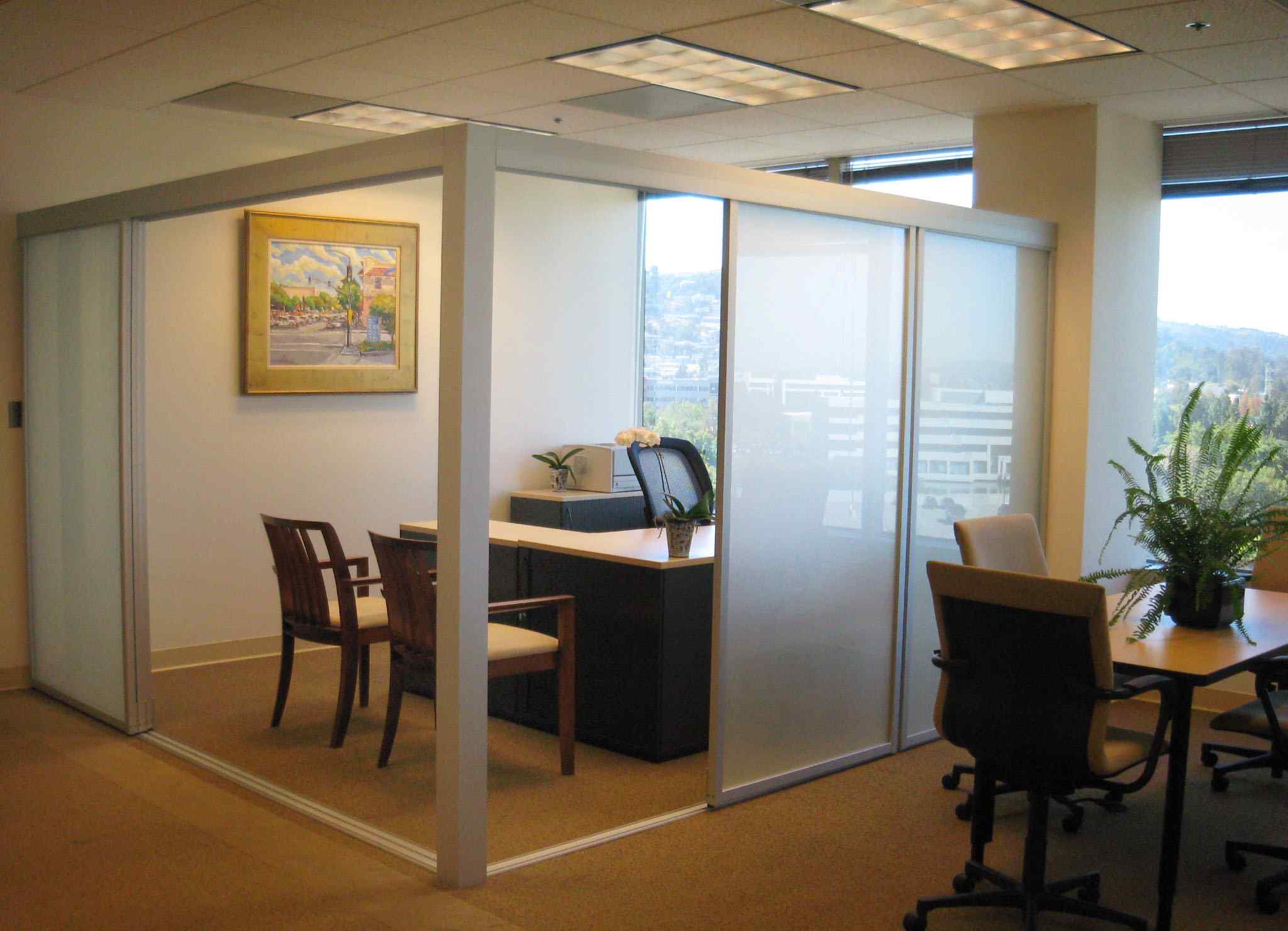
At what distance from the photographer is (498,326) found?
7.34 m

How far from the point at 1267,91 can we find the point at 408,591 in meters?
4.06

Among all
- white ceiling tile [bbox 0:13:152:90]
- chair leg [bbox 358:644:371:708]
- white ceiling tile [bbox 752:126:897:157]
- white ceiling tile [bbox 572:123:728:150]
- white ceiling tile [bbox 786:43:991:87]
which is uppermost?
white ceiling tile [bbox 752:126:897:157]

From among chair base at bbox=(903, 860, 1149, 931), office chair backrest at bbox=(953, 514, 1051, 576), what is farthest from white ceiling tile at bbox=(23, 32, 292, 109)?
chair base at bbox=(903, 860, 1149, 931)

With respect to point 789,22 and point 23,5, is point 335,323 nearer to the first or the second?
point 23,5

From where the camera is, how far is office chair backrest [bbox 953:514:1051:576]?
4.11 meters

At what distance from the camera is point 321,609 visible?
484cm

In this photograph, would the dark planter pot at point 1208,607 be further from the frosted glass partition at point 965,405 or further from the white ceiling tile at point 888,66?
the white ceiling tile at point 888,66

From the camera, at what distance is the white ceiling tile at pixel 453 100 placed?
5.48 m

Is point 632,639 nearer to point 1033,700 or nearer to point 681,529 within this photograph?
point 681,529

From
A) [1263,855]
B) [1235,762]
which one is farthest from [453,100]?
[1263,855]

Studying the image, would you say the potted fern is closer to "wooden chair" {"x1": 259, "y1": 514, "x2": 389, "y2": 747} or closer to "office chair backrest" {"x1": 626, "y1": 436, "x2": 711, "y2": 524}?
"office chair backrest" {"x1": 626, "y1": 436, "x2": 711, "y2": 524}

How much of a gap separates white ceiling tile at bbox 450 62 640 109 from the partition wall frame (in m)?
1.29

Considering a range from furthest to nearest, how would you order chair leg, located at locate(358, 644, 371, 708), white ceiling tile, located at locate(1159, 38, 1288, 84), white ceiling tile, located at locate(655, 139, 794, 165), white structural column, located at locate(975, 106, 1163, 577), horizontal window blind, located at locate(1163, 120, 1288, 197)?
white ceiling tile, located at locate(655, 139, 794, 165) → horizontal window blind, located at locate(1163, 120, 1288, 197) → white structural column, located at locate(975, 106, 1163, 577) → chair leg, located at locate(358, 644, 371, 708) → white ceiling tile, located at locate(1159, 38, 1288, 84)

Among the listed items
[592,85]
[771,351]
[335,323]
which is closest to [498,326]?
[335,323]
